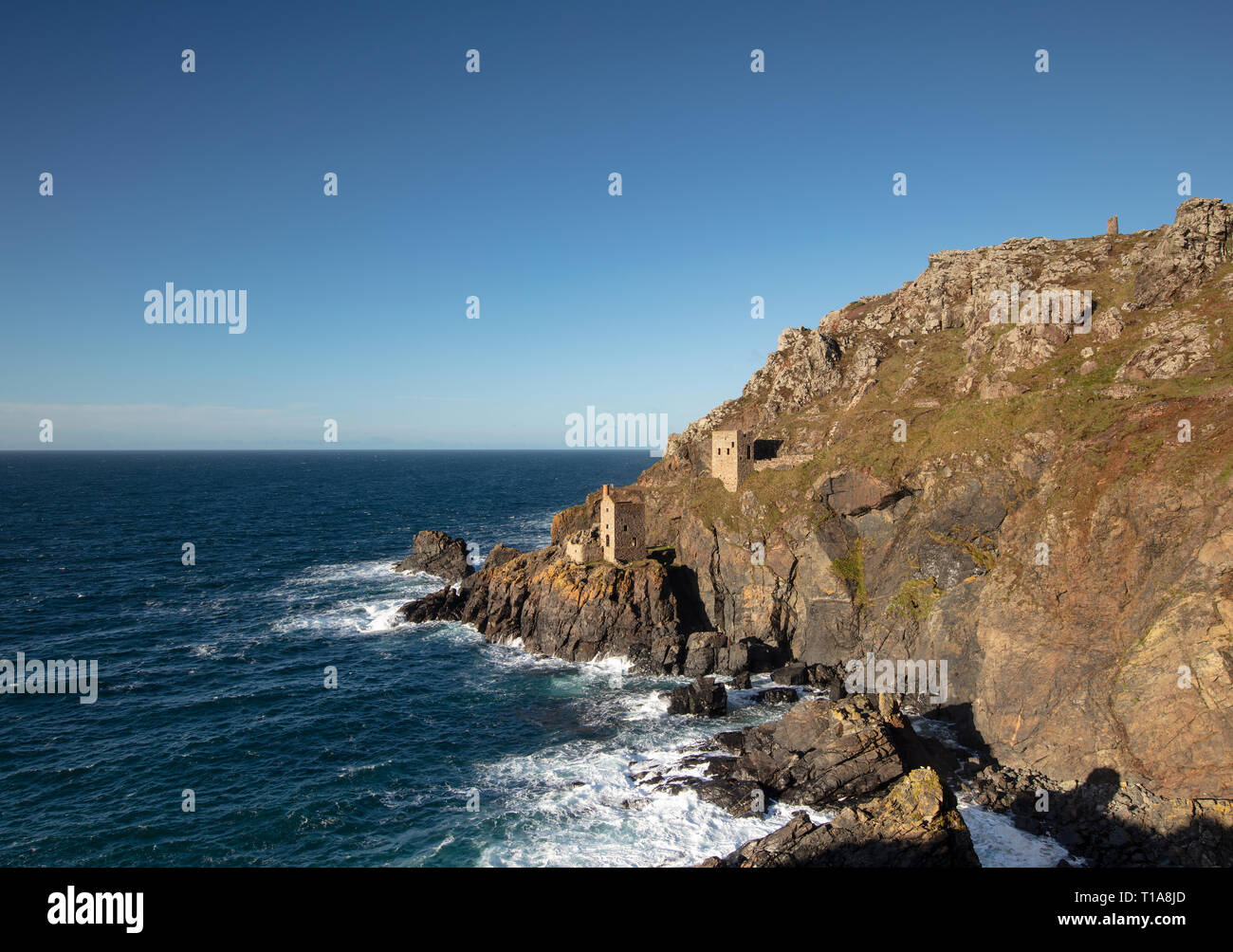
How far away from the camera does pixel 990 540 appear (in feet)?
179

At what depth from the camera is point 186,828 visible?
39.7 meters

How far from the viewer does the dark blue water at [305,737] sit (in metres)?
38.6

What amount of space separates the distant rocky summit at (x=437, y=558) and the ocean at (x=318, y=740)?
17.2 feet

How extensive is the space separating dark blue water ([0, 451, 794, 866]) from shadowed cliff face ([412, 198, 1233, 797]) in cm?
1184

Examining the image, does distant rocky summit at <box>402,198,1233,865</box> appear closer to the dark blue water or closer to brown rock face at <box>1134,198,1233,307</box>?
brown rock face at <box>1134,198,1233,307</box>

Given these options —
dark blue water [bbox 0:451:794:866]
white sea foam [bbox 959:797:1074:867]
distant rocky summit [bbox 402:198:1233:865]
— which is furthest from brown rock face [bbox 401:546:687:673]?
white sea foam [bbox 959:797:1074:867]

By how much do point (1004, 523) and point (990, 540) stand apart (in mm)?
1790

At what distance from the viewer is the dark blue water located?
38.6 metres

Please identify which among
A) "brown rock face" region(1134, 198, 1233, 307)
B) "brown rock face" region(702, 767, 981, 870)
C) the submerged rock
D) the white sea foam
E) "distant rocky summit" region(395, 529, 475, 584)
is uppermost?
"brown rock face" region(1134, 198, 1233, 307)

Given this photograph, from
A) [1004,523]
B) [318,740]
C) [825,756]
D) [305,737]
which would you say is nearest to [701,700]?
[825,756]

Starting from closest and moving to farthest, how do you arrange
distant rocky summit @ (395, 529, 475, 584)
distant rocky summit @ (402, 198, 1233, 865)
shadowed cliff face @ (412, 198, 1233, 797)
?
1. distant rocky summit @ (402, 198, 1233, 865)
2. shadowed cliff face @ (412, 198, 1233, 797)
3. distant rocky summit @ (395, 529, 475, 584)

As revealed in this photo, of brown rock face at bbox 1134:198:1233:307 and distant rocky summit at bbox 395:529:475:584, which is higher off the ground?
brown rock face at bbox 1134:198:1233:307
